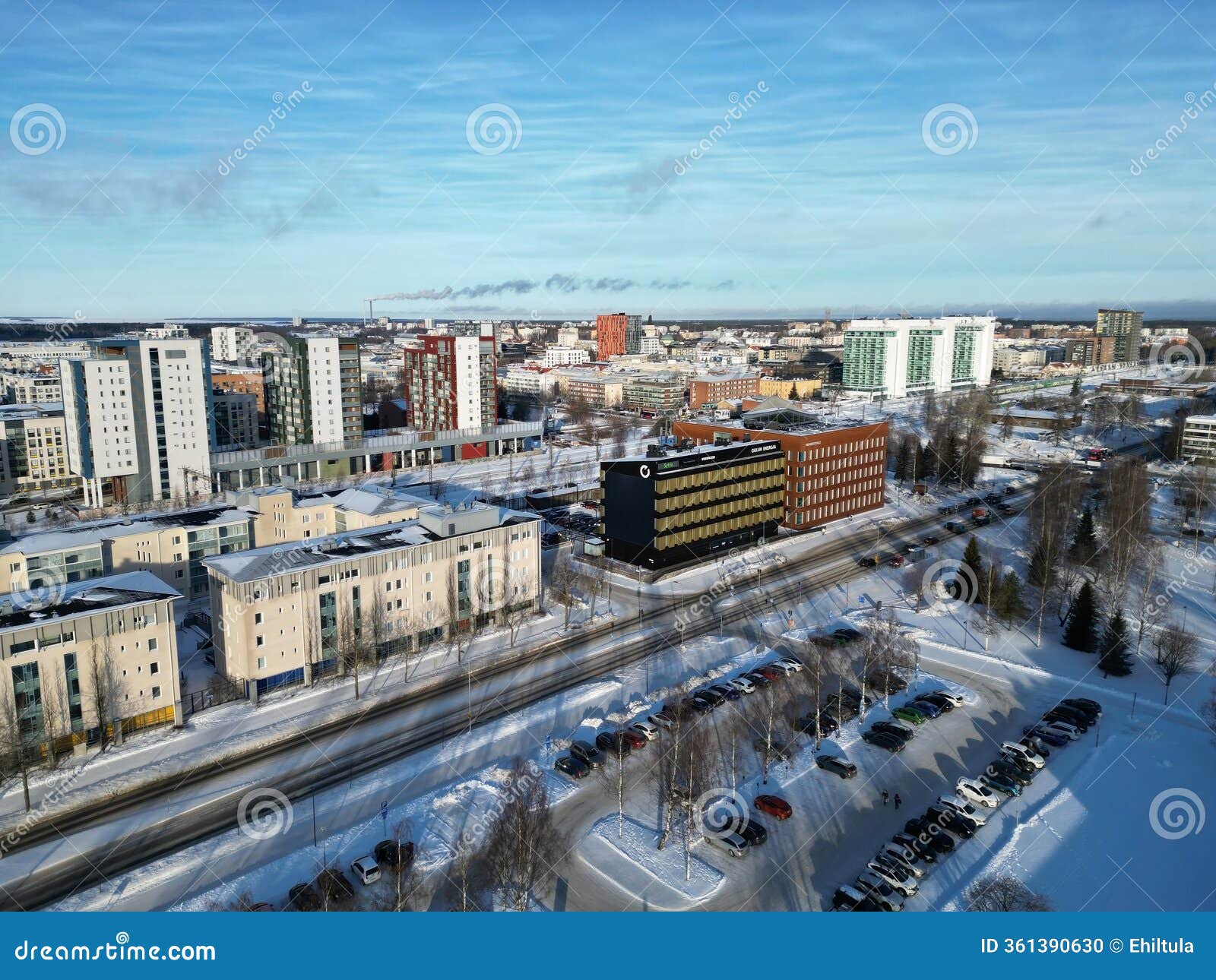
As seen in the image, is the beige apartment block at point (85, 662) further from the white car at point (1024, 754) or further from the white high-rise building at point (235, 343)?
the white high-rise building at point (235, 343)

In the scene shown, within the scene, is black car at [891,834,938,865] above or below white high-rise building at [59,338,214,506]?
below

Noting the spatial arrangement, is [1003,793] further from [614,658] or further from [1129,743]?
[614,658]

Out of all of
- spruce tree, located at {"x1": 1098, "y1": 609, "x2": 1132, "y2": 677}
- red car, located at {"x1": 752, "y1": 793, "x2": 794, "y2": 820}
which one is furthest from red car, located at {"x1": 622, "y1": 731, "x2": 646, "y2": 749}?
spruce tree, located at {"x1": 1098, "y1": 609, "x2": 1132, "y2": 677}

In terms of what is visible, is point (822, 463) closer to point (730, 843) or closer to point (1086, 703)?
point (1086, 703)

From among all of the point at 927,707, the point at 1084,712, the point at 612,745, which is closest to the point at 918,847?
the point at 927,707

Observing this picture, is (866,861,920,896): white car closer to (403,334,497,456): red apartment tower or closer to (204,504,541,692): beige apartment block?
(204,504,541,692): beige apartment block

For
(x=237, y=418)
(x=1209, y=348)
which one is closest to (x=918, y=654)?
(x=237, y=418)

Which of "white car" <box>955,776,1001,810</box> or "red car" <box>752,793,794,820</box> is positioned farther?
"white car" <box>955,776,1001,810</box>
